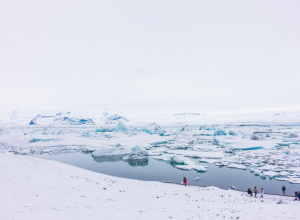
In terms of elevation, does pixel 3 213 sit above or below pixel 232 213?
above

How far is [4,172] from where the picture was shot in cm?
928

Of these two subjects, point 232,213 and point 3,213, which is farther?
point 232,213

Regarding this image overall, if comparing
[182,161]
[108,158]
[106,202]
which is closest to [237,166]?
[182,161]

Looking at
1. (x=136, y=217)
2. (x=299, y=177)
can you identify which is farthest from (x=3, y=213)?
(x=299, y=177)

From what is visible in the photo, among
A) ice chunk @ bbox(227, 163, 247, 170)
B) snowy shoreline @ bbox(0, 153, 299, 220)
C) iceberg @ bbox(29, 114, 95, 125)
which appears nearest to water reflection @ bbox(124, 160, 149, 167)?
ice chunk @ bbox(227, 163, 247, 170)

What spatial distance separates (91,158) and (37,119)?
356ft

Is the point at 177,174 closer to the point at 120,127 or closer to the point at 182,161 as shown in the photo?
the point at 182,161

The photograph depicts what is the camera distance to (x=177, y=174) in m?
16.9

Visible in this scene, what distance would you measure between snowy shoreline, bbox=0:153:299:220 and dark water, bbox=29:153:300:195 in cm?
266

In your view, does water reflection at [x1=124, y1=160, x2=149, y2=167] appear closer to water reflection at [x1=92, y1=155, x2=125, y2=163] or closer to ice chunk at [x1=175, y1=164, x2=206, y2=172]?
water reflection at [x1=92, y1=155, x2=125, y2=163]

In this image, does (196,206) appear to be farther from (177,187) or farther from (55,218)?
(55,218)

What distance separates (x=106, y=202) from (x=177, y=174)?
984 cm

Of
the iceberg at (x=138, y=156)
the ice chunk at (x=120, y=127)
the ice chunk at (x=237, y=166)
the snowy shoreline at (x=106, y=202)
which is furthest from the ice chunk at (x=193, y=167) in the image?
the ice chunk at (x=120, y=127)

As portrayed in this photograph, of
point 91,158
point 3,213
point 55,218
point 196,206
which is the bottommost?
A: point 91,158
